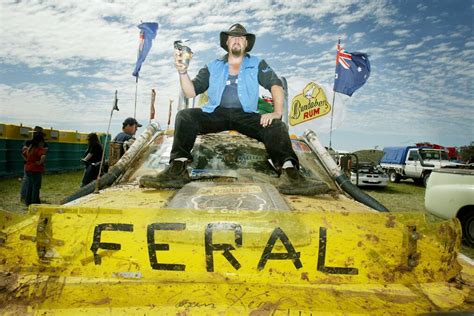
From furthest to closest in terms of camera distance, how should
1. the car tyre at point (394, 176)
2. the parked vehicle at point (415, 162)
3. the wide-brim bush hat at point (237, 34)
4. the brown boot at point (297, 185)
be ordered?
the car tyre at point (394, 176) < the parked vehicle at point (415, 162) < the wide-brim bush hat at point (237, 34) < the brown boot at point (297, 185)

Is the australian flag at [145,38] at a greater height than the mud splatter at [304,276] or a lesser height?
greater

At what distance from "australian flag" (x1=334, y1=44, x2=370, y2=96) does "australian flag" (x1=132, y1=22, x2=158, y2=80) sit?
523 centimetres

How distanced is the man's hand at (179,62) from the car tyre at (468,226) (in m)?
6.06

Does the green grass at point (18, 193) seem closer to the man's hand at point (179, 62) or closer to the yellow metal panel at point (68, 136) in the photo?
the yellow metal panel at point (68, 136)

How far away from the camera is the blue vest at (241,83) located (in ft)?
11.0

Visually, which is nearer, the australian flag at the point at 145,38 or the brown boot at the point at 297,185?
the brown boot at the point at 297,185

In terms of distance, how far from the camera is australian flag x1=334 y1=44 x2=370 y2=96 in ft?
32.7

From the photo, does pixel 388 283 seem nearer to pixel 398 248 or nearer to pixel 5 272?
pixel 398 248

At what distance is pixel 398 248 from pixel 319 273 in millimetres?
395

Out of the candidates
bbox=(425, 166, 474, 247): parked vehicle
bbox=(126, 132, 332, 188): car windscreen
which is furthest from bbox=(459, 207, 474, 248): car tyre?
bbox=(126, 132, 332, 188): car windscreen

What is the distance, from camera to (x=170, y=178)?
9.03 ft

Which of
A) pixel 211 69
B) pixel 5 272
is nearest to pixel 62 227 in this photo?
pixel 5 272

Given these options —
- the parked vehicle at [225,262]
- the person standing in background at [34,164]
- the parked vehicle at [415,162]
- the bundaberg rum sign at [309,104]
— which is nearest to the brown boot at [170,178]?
the parked vehicle at [225,262]

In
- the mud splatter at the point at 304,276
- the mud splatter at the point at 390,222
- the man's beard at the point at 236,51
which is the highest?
the man's beard at the point at 236,51
